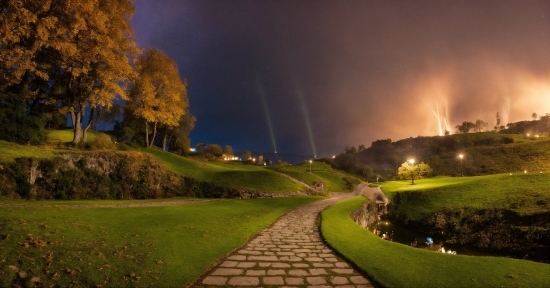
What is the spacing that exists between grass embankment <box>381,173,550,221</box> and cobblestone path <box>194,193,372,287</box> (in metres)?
19.1

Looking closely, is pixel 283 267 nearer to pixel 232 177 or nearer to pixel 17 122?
pixel 232 177

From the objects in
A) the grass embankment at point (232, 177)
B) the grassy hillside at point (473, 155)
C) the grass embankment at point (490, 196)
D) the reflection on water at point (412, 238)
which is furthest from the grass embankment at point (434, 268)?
the grassy hillside at point (473, 155)

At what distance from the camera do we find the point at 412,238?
22.2 meters

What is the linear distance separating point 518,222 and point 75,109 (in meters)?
41.2

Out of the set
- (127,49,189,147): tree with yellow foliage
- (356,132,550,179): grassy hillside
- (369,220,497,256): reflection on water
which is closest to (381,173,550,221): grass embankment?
(369,220,497,256): reflection on water

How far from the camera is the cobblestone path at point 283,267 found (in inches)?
294

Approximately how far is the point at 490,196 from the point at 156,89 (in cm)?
4362

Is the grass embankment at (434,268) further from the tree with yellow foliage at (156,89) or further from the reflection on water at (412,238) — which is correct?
the tree with yellow foliage at (156,89)

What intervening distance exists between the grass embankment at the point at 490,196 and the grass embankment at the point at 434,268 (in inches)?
642

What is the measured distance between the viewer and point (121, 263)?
26.0 ft

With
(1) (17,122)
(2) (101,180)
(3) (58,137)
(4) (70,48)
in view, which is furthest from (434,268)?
(3) (58,137)

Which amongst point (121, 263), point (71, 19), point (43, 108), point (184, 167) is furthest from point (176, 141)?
point (121, 263)

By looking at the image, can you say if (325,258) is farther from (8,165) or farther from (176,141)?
(176,141)

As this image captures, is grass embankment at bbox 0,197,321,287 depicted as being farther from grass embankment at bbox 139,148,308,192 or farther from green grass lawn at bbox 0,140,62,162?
grass embankment at bbox 139,148,308,192
